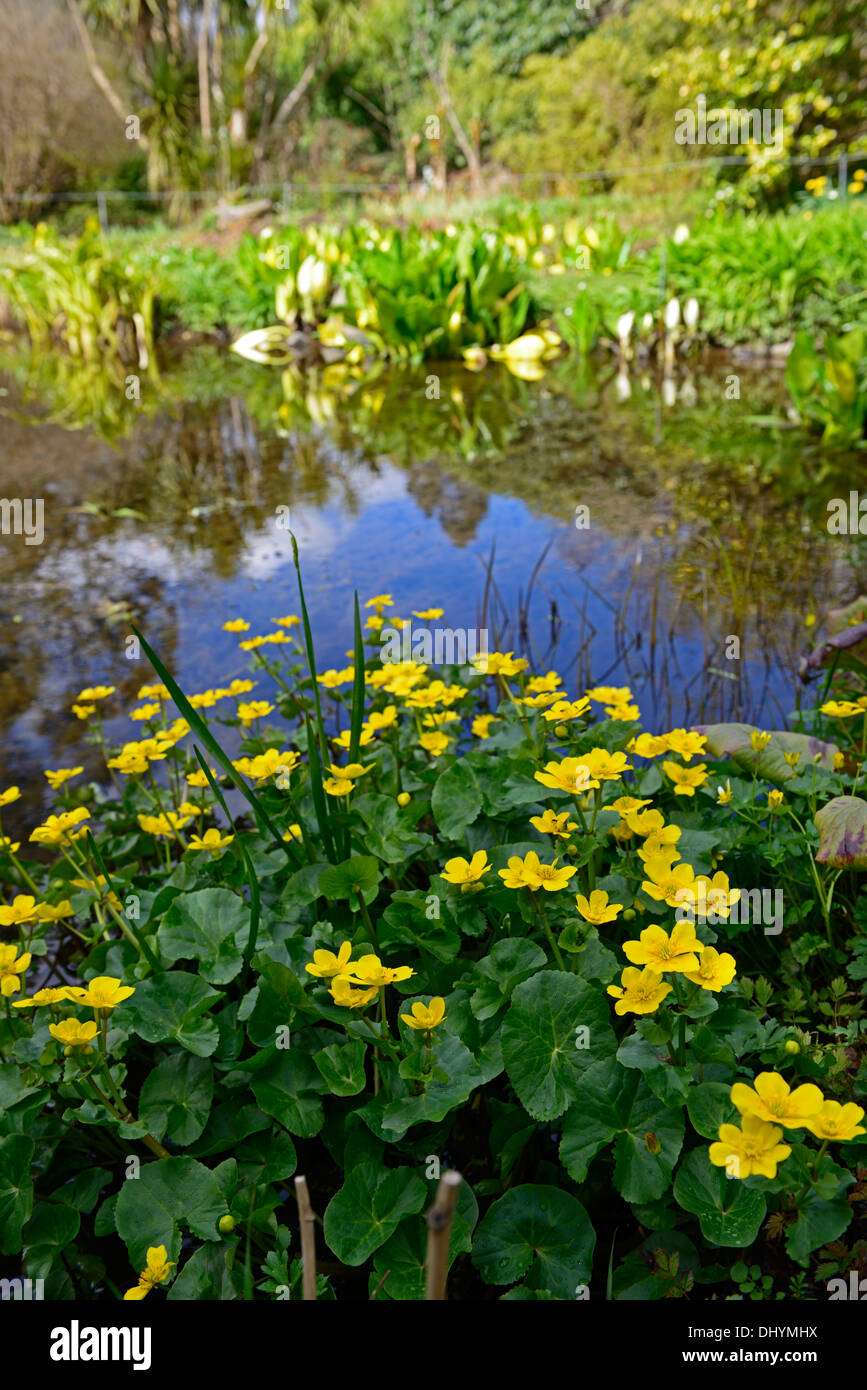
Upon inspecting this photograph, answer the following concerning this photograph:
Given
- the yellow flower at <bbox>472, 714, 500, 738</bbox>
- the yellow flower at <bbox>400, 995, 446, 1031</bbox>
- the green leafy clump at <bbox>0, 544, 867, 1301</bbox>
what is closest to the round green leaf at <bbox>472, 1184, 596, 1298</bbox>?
the green leafy clump at <bbox>0, 544, 867, 1301</bbox>

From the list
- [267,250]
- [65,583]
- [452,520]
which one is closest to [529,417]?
[452,520]

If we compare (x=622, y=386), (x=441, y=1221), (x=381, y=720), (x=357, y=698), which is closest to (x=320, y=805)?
(x=357, y=698)

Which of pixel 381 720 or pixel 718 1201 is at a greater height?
pixel 381 720

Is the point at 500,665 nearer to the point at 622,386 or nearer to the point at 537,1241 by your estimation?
the point at 537,1241

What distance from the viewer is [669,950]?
1.01m

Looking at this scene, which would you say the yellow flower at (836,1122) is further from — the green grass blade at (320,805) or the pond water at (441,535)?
the pond water at (441,535)

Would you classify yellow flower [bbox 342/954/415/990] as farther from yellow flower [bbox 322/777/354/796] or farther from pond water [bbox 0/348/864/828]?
pond water [bbox 0/348/864/828]

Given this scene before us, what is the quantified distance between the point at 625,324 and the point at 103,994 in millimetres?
6500

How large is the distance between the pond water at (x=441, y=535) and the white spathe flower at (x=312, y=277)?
1637 millimetres

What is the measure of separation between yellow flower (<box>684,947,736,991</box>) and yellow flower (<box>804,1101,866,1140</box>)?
149mm

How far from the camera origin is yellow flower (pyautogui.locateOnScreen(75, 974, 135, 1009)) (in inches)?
42.9

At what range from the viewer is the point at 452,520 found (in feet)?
13.3
